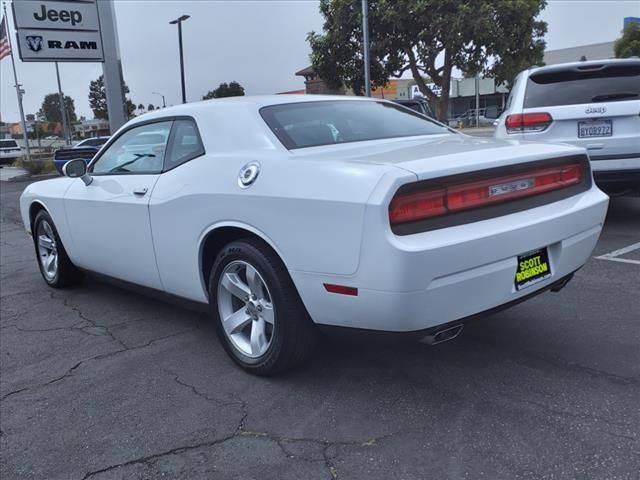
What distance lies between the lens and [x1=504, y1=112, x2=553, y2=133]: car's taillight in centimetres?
611

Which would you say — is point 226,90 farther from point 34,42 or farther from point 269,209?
point 269,209

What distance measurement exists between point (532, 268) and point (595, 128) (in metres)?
3.81

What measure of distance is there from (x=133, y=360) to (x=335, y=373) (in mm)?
1305

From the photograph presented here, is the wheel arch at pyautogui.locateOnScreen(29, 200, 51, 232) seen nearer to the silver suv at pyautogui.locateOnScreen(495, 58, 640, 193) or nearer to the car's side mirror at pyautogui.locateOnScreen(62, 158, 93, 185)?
the car's side mirror at pyautogui.locateOnScreen(62, 158, 93, 185)

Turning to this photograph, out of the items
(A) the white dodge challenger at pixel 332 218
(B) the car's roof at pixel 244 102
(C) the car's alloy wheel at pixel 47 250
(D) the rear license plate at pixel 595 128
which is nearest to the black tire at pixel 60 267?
(C) the car's alloy wheel at pixel 47 250

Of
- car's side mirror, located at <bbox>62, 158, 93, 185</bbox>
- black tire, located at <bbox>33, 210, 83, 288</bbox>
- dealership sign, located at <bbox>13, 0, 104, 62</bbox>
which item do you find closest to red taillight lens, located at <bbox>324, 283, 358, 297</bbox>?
car's side mirror, located at <bbox>62, 158, 93, 185</bbox>

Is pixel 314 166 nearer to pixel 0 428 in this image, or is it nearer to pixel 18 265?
pixel 0 428

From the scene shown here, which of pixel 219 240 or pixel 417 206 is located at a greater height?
pixel 417 206

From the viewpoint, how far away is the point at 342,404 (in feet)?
9.51

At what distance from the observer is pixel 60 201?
482 cm

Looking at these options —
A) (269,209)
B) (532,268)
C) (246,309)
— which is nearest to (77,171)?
(246,309)

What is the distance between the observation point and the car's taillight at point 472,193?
2502mm

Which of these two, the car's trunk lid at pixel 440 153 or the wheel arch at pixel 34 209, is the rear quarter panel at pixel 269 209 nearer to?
the car's trunk lid at pixel 440 153

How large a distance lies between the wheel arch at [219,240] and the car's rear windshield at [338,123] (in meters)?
0.50
